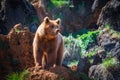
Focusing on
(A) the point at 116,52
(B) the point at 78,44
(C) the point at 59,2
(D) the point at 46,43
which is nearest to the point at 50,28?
(D) the point at 46,43

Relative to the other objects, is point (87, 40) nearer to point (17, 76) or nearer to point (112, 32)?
point (112, 32)

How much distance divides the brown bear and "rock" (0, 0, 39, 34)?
15.6 ft

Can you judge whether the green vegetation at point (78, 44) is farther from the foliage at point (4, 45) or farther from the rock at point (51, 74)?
the rock at point (51, 74)

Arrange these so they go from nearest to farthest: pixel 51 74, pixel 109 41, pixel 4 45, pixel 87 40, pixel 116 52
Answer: pixel 51 74 → pixel 4 45 → pixel 116 52 → pixel 109 41 → pixel 87 40

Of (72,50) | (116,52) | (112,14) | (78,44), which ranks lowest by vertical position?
(116,52)

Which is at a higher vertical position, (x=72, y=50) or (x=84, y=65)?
(x=72, y=50)

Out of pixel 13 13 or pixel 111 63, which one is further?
pixel 13 13

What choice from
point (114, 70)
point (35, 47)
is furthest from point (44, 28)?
point (114, 70)

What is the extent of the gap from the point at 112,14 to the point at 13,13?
4309mm

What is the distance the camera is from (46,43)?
10445 millimetres

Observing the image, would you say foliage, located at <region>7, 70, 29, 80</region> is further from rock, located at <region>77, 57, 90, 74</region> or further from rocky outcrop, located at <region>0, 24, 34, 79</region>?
rock, located at <region>77, 57, 90, 74</region>

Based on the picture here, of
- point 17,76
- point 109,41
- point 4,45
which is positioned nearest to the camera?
point 17,76

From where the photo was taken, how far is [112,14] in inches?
591

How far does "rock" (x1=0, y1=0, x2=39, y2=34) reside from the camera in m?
15.1
